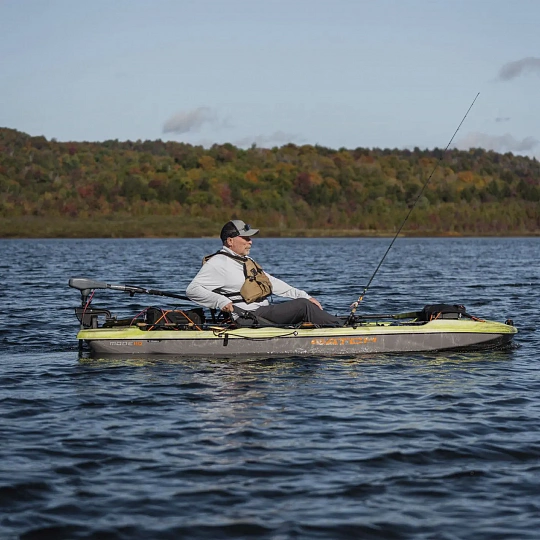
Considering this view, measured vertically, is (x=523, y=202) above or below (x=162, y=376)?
above

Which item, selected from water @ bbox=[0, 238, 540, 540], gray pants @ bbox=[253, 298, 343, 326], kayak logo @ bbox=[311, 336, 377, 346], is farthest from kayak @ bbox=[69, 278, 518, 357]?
water @ bbox=[0, 238, 540, 540]

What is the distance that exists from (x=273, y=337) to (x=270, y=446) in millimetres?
4443

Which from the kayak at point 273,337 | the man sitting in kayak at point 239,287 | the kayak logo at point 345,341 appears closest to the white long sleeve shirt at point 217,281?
the man sitting in kayak at point 239,287

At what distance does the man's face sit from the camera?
1260 centimetres

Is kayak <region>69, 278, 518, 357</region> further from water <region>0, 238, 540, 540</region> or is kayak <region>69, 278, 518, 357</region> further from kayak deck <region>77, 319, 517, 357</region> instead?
water <region>0, 238, 540, 540</region>

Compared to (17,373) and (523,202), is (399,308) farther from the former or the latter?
(523,202)

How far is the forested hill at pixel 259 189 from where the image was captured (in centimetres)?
11100

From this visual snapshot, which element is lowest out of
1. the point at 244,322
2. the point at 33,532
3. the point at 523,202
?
the point at 33,532

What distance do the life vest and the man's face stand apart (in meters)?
0.08

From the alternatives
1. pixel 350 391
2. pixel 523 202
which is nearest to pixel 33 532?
pixel 350 391

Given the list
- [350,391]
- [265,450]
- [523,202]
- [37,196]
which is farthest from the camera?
[523,202]

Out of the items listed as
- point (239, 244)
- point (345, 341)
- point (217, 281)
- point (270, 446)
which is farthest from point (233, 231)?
point (270, 446)

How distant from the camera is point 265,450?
8055 millimetres

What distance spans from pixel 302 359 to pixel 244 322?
3.02ft
